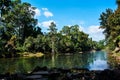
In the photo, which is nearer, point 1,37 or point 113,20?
point 113,20

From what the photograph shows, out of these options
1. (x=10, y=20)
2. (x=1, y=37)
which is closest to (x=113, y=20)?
(x=1, y=37)

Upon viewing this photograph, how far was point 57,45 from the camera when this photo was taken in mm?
126688

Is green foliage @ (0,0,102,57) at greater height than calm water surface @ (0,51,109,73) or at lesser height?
greater

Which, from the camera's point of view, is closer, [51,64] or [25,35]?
[51,64]

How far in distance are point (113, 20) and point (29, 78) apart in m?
57.9

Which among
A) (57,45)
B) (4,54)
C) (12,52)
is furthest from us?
(57,45)

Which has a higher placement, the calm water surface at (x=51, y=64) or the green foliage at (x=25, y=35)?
the green foliage at (x=25, y=35)

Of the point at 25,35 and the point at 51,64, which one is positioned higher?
the point at 25,35

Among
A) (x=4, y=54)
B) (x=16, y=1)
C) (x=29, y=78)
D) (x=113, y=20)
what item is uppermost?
(x=16, y=1)

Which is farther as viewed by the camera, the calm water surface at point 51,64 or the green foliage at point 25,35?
the green foliage at point 25,35

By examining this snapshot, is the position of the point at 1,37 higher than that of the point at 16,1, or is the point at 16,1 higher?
the point at 16,1

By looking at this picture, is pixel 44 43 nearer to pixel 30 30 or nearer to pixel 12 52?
pixel 30 30

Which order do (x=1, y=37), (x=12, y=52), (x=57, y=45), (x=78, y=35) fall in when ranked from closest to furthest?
(x=12, y=52)
(x=1, y=37)
(x=57, y=45)
(x=78, y=35)

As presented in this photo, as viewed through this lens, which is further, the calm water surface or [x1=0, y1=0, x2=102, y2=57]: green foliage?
[x1=0, y1=0, x2=102, y2=57]: green foliage
